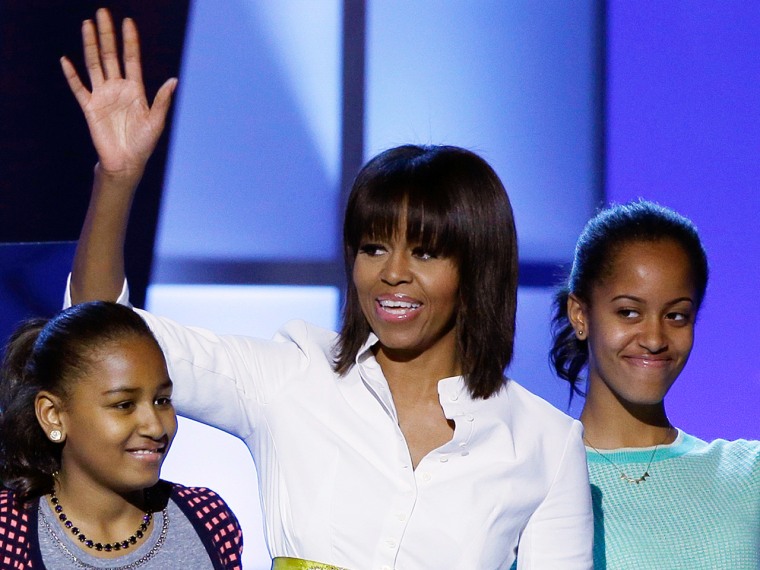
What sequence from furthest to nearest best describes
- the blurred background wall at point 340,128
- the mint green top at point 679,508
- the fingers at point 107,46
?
the blurred background wall at point 340,128 → the mint green top at point 679,508 → the fingers at point 107,46

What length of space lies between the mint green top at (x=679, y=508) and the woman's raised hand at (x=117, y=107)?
3.50 feet

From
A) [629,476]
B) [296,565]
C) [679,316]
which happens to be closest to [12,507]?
[296,565]

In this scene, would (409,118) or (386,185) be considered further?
(409,118)

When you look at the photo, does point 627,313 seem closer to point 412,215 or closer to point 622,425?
point 622,425

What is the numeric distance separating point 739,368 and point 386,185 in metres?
1.91

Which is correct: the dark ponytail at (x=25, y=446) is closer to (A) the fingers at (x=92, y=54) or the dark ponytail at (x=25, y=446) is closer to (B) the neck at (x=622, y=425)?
(A) the fingers at (x=92, y=54)

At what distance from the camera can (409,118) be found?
3645 mm

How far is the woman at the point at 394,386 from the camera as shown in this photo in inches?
74.4

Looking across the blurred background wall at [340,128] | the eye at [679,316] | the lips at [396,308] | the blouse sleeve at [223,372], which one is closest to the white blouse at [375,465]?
the blouse sleeve at [223,372]

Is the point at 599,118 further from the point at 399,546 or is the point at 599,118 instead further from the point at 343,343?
the point at 399,546

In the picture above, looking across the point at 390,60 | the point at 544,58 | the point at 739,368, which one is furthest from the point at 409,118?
the point at 739,368

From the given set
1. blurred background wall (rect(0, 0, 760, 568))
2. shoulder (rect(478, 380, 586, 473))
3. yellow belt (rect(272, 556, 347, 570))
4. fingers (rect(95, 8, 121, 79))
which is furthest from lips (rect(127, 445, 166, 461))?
blurred background wall (rect(0, 0, 760, 568))

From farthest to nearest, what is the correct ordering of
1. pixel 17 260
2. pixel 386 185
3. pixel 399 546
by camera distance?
pixel 17 260, pixel 386 185, pixel 399 546

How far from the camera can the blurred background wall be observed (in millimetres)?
3611
